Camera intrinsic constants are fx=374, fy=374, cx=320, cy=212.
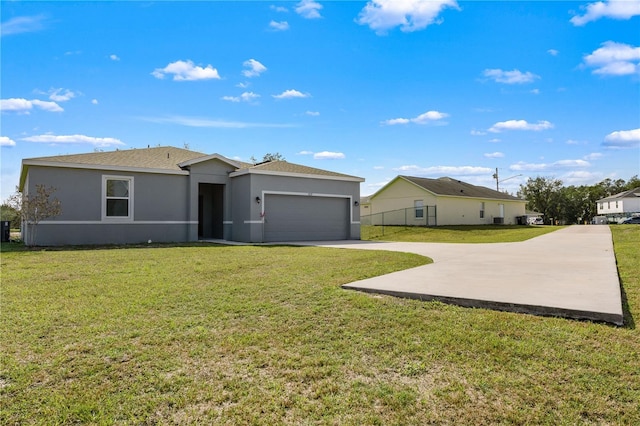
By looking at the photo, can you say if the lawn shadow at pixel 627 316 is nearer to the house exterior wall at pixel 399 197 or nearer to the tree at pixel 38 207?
the tree at pixel 38 207

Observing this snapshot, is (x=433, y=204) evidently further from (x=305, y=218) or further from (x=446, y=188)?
(x=305, y=218)

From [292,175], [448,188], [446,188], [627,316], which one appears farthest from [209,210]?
[448,188]

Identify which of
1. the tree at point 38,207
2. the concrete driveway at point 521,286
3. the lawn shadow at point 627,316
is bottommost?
the lawn shadow at point 627,316

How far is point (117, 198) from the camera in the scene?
14.3 meters

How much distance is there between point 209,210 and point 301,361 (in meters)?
17.0

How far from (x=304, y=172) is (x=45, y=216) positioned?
9.81m

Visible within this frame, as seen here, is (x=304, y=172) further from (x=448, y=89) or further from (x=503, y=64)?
(x=503, y=64)

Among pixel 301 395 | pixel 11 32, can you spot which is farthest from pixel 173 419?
pixel 11 32

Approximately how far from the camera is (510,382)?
272 cm

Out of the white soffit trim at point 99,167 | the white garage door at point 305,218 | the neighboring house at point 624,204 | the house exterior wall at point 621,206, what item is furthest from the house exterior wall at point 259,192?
the house exterior wall at point 621,206

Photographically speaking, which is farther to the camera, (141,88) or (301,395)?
(141,88)

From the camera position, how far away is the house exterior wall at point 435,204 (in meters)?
27.6

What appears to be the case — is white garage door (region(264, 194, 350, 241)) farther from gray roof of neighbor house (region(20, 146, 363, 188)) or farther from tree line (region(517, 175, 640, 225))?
tree line (region(517, 175, 640, 225))

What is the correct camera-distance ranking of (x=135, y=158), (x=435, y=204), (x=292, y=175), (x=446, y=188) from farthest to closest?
1. (x=446, y=188)
2. (x=435, y=204)
3. (x=292, y=175)
4. (x=135, y=158)
